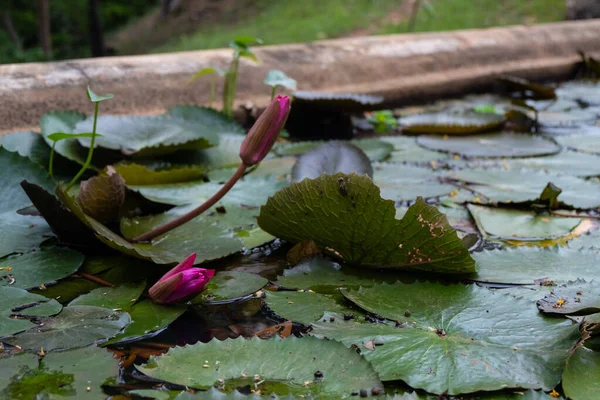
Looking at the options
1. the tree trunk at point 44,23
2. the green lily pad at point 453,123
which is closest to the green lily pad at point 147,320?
the green lily pad at point 453,123

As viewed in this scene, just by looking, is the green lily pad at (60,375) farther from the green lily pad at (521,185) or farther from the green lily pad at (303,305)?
the green lily pad at (521,185)

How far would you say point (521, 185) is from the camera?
146 cm

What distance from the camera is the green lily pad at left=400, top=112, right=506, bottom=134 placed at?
6.59 ft

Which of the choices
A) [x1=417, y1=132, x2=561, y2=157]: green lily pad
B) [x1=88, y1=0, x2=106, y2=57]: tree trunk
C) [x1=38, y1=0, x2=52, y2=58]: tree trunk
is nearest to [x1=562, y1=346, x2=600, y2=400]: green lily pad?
[x1=417, y1=132, x2=561, y2=157]: green lily pad

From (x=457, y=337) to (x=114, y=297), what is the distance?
48 cm

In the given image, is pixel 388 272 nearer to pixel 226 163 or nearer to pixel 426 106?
pixel 226 163

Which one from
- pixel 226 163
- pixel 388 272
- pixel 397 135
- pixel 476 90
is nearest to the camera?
pixel 388 272

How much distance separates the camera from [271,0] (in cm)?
1117

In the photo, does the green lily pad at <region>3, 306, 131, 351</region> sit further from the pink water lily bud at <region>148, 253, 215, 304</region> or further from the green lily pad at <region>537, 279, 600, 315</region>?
the green lily pad at <region>537, 279, 600, 315</region>

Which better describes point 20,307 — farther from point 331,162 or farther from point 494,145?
point 494,145

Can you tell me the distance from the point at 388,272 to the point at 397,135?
1176 mm

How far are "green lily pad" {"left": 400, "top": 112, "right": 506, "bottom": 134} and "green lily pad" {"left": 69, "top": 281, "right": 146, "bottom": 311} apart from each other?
134 cm

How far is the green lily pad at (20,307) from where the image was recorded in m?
0.77

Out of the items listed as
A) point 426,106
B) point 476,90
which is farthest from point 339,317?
point 476,90
